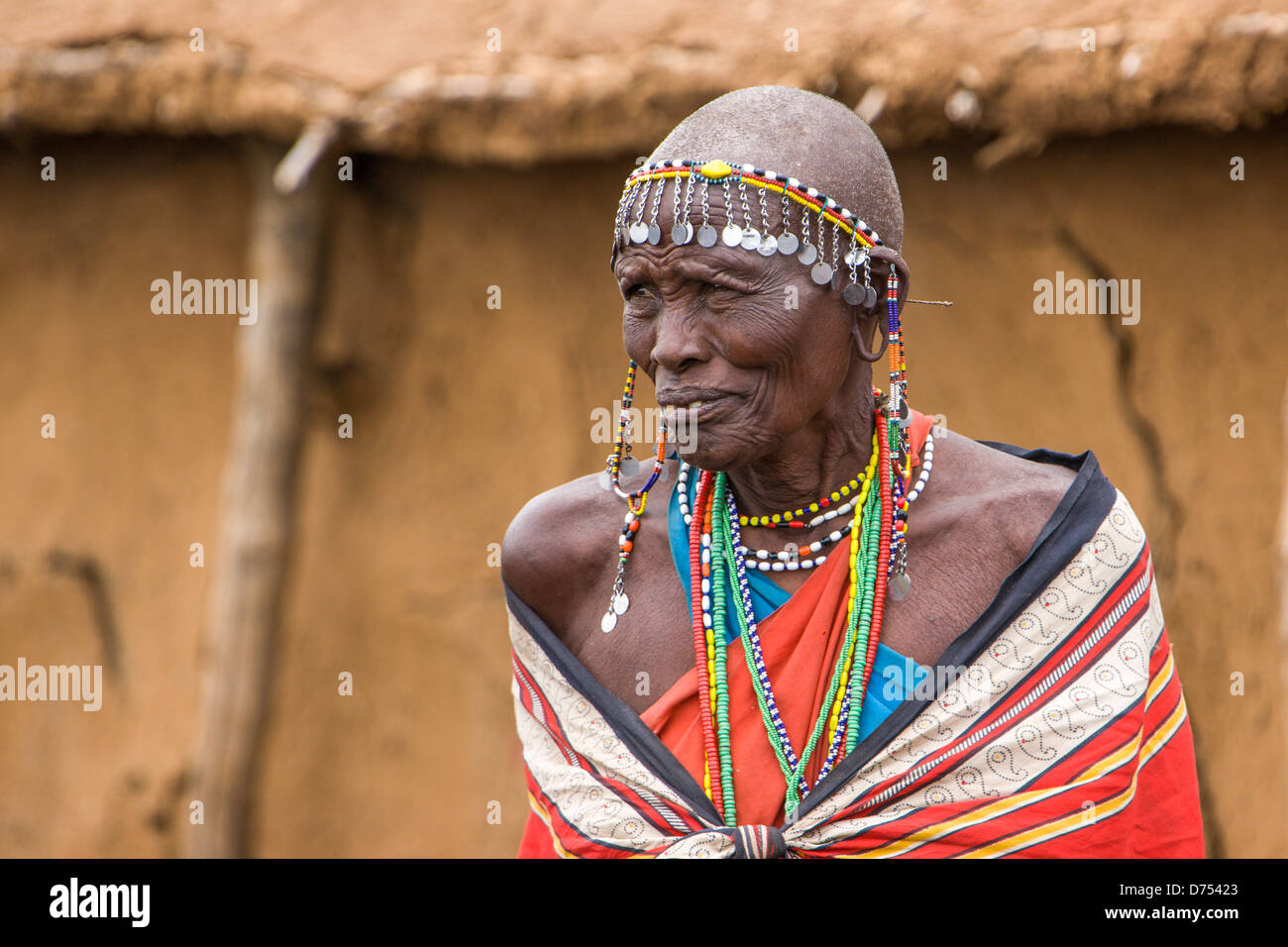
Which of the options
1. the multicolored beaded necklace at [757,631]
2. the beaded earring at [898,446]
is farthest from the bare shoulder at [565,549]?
the beaded earring at [898,446]

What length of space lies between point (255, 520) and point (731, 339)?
317 centimetres

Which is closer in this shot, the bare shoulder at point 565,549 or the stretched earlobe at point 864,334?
the stretched earlobe at point 864,334

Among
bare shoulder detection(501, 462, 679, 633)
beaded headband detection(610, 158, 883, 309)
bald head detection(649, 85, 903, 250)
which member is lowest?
bare shoulder detection(501, 462, 679, 633)

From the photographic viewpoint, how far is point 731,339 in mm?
2555

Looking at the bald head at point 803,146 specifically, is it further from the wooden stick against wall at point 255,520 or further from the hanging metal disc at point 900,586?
the wooden stick against wall at point 255,520

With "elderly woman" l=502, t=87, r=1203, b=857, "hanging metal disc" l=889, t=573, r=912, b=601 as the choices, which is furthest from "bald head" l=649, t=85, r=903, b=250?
"hanging metal disc" l=889, t=573, r=912, b=601

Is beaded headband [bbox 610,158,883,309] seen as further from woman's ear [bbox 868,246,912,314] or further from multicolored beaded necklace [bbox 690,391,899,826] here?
multicolored beaded necklace [bbox 690,391,899,826]

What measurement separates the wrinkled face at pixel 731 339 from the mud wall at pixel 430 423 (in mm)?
2100

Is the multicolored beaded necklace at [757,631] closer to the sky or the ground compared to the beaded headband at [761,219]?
closer to the ground

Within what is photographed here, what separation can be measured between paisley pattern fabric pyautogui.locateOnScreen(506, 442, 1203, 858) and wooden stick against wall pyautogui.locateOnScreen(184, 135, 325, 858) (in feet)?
9.38

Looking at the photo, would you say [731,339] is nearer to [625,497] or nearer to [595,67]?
[625,497]

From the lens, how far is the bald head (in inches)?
102

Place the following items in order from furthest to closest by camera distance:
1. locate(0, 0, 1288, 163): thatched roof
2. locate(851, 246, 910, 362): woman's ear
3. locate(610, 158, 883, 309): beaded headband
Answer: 1. locate(0, 0, 1288, 163): thatched roof
2. locate(851, 246, 910, 362): woman's ear
3. locate(610, 158, 883, 309): beaded headband

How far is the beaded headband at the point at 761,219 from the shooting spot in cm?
254
